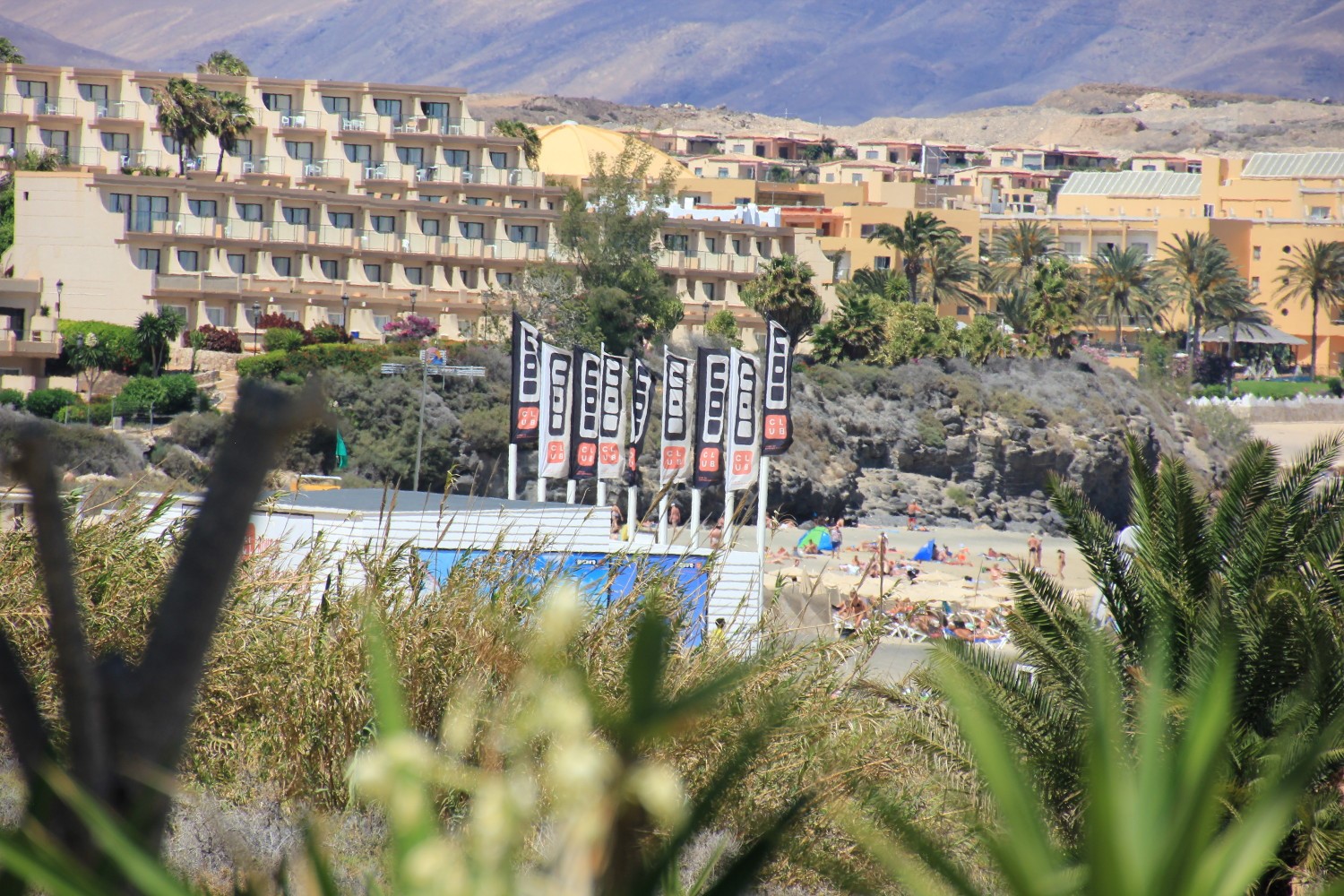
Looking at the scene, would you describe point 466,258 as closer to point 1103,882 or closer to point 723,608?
point 723,608

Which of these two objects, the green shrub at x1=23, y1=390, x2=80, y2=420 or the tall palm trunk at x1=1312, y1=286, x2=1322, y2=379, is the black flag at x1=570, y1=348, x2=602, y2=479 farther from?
the tall palm trunk at x1=1312, y1=286, x2=1322, y2=379

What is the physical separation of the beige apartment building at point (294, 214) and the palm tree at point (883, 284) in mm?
4257

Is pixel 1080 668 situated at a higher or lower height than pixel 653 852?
lower

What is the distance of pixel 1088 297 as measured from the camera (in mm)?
76875

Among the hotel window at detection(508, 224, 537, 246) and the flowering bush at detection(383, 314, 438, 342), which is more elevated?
the hotel window at detection(508, 224, 537, 246)

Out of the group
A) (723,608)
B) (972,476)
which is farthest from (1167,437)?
(723,608)

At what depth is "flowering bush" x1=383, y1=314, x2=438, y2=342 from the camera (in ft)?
181

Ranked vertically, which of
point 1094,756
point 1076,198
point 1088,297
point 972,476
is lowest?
point 972,476

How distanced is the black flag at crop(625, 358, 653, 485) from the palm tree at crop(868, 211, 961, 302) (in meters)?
44.8

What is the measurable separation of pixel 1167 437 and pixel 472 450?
3511cm

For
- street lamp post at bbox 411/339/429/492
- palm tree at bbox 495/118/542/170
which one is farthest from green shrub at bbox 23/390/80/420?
palm tree at bbox 495/118/542/170

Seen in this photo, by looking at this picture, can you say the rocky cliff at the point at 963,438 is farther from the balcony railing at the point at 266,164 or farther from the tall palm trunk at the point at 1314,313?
the balcony railing at the point at 266,164

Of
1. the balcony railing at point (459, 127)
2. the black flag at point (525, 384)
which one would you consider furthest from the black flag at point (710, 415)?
the balcony railing at point (459, 127)

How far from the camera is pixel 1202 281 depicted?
78.4 m
